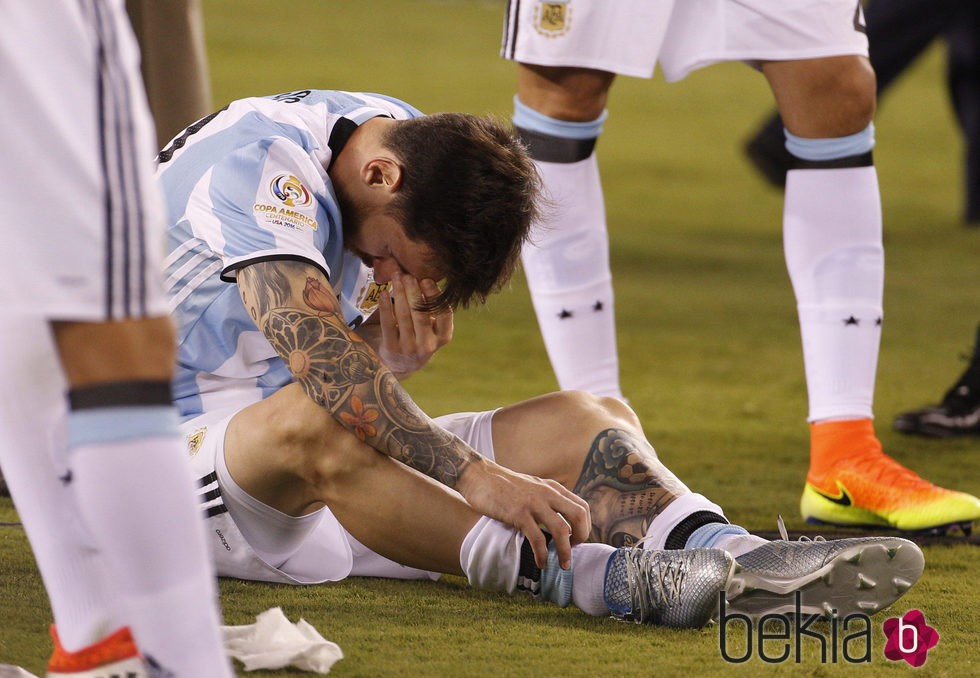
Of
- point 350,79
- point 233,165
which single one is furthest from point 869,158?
point 350,79

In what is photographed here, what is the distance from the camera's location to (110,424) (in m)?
0.87

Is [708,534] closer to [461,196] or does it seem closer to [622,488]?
[622,488]

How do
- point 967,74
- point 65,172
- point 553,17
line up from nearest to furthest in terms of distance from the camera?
point 65,172 → point 553,17 → point 967,74

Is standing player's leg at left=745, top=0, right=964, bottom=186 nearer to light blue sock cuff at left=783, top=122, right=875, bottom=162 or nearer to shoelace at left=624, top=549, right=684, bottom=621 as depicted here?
light blue sock cuff at left=783, top=122, right=875, bottom=162

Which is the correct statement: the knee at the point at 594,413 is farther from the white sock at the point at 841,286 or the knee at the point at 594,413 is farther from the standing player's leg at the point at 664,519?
the white sock at the point at 841,286

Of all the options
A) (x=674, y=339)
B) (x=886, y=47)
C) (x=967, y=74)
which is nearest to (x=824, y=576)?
(x=674, y=339)

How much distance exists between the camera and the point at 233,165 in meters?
1.44

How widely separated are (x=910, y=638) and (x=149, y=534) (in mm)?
885

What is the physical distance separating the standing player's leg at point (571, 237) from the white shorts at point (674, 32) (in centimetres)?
7

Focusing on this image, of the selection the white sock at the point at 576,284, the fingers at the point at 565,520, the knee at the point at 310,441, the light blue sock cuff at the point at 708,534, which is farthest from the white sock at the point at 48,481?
the white sock at the point at 576,284

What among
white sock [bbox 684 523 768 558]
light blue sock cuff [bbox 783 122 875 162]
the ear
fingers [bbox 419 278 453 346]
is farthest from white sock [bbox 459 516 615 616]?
light blue sock cuff [bbox 783 122 875 162]

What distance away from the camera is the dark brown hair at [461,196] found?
140 centimetres

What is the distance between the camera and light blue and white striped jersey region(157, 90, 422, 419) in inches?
54.6

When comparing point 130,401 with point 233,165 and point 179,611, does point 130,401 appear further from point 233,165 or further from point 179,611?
point 233,165
